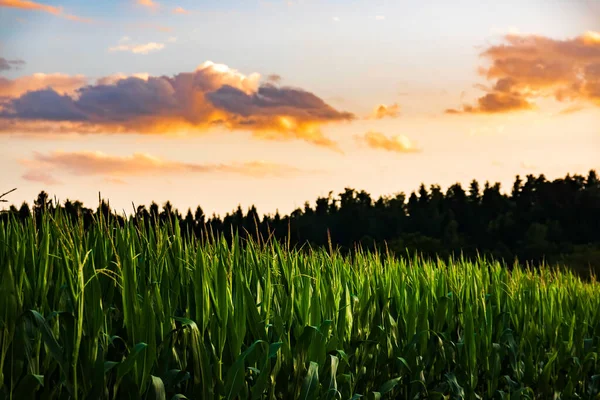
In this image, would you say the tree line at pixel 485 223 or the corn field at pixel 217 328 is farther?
the tree line at pixel 485 223

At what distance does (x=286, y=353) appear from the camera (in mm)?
4625

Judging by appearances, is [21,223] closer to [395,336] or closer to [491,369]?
[395,336]

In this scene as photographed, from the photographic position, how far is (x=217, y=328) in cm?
426

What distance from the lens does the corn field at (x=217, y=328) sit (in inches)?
147

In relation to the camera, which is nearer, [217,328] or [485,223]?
[217,328]

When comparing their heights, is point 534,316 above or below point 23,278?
below

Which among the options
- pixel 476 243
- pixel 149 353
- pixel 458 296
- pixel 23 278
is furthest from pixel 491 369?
pixel 476 243

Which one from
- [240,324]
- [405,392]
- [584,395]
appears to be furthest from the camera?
[584,395]

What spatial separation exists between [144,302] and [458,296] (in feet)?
13.8

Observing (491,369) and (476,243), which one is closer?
(491,369)

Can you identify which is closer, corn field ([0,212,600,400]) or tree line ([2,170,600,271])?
corn field ([0,212,600,400])

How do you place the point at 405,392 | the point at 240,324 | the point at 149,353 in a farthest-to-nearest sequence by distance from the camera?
the point at 405,392 < the point at 240,324 < the point at 149,353

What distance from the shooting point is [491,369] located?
6.93m

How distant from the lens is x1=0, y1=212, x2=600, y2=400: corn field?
3746 millimetres
